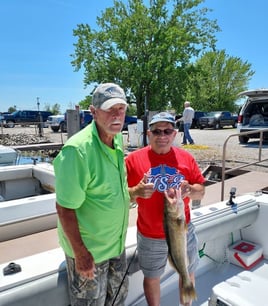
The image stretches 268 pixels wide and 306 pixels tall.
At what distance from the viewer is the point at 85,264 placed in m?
1.44

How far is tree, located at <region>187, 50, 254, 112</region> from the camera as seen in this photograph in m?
35.5

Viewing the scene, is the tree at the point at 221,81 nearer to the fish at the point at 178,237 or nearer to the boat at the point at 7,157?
the boat at the point at 7,157

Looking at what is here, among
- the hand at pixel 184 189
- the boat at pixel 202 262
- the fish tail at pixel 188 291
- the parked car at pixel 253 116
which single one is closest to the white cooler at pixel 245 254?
the boat at pixel 202 262

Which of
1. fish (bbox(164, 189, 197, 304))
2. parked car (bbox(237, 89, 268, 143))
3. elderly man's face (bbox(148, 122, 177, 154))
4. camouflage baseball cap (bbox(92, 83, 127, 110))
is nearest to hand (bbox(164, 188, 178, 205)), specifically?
fish (bbox(164, 189, 197, 304))

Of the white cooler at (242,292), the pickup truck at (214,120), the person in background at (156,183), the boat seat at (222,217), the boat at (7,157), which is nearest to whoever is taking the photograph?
the person in background at (156,183)

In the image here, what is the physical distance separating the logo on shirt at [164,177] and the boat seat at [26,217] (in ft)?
5.62

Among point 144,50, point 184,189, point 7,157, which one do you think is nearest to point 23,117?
point 144,50

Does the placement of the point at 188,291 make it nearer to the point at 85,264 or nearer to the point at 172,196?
the point at 172,196

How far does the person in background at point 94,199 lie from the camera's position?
1.38m

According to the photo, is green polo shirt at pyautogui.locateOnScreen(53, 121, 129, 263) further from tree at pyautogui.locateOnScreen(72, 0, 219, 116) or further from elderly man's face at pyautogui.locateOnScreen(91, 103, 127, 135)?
tree at pyautogui.locateOnScreen(72, 0, 219, 116)

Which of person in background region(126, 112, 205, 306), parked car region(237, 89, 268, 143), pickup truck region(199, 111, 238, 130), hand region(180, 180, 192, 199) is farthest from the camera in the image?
pickup truck region(199, 111, 238, 130)

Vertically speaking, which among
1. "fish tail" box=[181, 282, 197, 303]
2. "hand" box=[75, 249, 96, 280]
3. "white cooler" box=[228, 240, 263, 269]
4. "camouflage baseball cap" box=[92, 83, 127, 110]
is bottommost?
"white cooler" box=[228, 240, 263, 269]

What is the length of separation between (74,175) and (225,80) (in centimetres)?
3802

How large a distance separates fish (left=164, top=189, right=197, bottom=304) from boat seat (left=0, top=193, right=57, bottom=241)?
1757 mm
